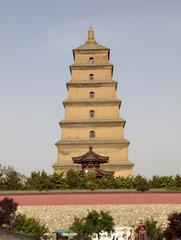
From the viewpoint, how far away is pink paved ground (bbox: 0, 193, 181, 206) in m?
28.7

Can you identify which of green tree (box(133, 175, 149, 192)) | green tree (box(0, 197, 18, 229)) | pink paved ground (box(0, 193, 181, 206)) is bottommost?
green tree (box(0, 197, 18, 229))

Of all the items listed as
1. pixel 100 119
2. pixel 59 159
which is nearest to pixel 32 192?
pixel 59 159

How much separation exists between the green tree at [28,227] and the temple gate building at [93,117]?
377 inches

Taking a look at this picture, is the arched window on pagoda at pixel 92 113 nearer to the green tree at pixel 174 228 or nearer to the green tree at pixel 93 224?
the green tree at pixel 93 224

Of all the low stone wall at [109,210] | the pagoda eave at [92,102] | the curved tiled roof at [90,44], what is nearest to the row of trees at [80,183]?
the low stone wall at [109,210]

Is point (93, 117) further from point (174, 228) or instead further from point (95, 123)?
point (174, 228)

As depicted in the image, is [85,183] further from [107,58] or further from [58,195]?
[107,58]

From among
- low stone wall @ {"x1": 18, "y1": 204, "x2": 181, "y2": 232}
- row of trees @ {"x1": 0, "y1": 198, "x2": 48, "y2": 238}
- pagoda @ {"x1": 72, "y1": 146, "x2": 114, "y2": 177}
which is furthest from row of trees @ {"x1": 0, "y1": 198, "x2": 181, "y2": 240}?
pagoda @ {"x1": 72, "y1": 146, "x2": 114, "y2": 177}

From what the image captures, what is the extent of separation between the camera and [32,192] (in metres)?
29.0

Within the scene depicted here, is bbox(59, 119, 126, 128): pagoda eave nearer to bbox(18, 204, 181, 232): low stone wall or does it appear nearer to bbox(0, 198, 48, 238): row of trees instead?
bbox(18, 204, 181, 232): low stone wall

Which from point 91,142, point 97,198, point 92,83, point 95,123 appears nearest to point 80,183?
point 97,198

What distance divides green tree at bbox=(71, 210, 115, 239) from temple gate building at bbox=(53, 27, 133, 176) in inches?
361

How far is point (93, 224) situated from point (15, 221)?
12.5 feet

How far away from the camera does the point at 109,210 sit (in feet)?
93.9
